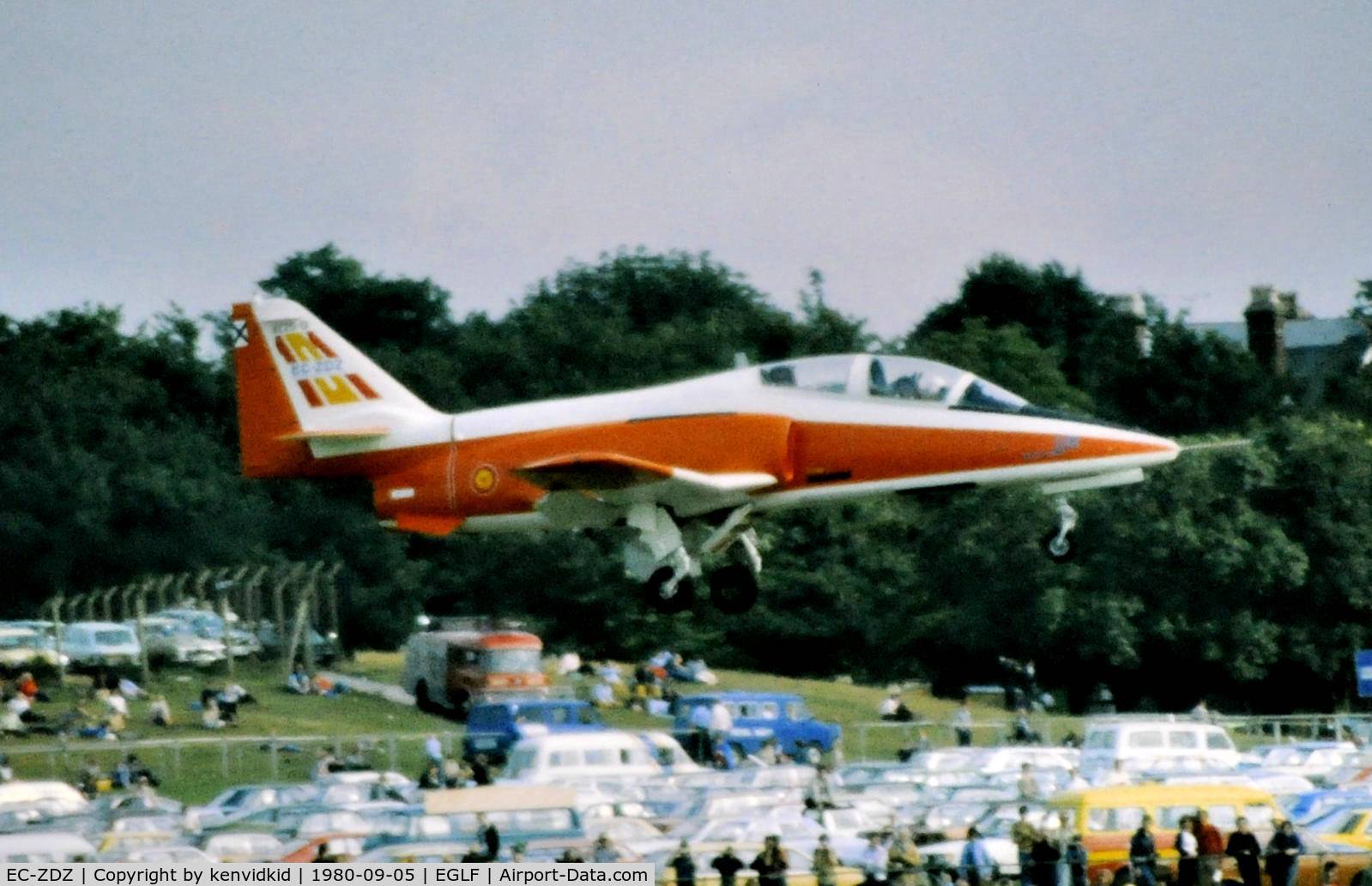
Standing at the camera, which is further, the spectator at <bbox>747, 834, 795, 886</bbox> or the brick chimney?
the brick chimney

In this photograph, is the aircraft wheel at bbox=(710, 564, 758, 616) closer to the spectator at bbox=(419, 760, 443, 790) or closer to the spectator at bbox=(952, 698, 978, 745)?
the spectator at bbox=(419, 760, 443, 790)

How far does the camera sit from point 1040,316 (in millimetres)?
105812

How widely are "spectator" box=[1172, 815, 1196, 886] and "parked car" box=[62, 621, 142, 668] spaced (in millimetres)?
29977

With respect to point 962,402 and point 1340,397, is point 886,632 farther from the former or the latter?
point 962,402

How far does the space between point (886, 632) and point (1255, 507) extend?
451 inches

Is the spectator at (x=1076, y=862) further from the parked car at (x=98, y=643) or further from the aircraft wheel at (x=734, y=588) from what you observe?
the parked car at (x=98, y=643)

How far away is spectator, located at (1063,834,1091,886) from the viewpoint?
32.0m

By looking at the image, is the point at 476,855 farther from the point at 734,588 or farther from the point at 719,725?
the point at 719,725

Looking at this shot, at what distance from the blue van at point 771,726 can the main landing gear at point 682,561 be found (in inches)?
651

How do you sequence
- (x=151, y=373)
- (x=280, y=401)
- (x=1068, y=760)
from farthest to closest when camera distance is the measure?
(x=151, y=373) < (x=1068, y=760) < (x=280, y=401)

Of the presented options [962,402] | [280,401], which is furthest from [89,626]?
[962,402]

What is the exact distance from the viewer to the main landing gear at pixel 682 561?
32.4 meters

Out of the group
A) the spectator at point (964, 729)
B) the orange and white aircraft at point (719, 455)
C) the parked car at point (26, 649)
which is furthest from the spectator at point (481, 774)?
the parked car at point (26, 649)

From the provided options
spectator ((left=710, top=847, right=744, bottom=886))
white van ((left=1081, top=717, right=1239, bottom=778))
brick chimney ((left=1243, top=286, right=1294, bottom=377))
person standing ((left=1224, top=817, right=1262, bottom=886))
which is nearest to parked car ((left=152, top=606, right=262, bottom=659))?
white van ((left=1081, top=717, right=1239, bottom=778))
